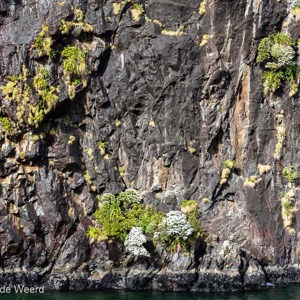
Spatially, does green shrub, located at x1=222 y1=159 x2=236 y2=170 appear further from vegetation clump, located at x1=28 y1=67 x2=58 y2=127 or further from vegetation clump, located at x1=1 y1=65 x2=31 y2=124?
vegetation clump, located at x1=1 y1=65 x2=31 y2=124

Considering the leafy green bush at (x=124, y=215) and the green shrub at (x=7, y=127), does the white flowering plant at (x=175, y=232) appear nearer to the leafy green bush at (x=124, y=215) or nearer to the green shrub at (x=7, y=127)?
the leafy green bush at (x=124, y=215)

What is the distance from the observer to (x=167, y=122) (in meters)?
29.4

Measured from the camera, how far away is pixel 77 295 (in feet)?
82.9

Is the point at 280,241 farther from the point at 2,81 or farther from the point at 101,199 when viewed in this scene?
the point at 2,81

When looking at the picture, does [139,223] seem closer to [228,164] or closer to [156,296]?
[156,296]

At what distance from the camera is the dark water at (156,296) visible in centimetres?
2478

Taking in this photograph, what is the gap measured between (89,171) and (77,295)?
6.52 meters

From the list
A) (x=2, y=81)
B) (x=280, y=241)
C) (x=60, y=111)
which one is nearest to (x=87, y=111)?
(x=60, y=111)

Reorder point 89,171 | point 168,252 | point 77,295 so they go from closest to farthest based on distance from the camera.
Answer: point 77,295 → point 168,252 → point 89,171

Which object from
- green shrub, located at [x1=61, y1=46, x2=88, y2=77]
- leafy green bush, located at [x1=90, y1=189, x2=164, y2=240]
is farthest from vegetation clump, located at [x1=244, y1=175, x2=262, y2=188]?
green shrub, located at [x1=61, y1=46, x2=88, y2=77]

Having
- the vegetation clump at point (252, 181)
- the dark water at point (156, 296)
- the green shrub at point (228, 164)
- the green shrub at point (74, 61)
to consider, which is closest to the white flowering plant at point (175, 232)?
the dark water at point (156, 296)

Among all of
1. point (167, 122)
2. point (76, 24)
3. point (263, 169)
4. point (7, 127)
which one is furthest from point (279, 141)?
point (7, 127)

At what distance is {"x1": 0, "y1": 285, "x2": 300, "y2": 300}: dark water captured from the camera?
81.3 ft

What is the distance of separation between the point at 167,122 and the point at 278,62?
20.7ft
